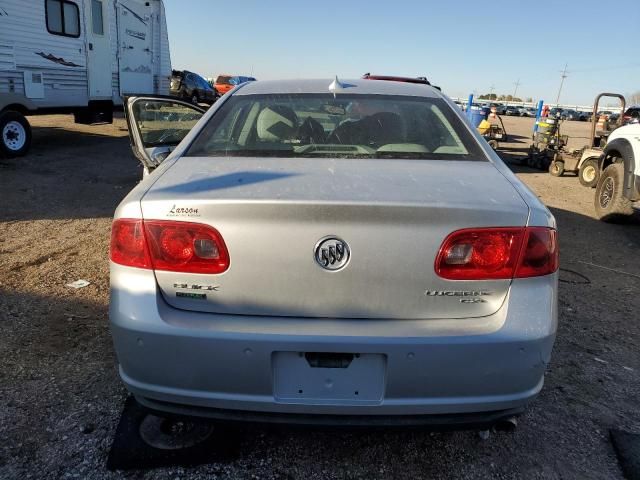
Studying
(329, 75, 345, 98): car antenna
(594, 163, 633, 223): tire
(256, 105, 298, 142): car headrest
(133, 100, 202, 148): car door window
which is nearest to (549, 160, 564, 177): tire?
(594, 163, 633, 223): tire

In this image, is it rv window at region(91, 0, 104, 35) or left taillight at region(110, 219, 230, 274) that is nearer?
left taillight at region(110, 219, 230, 274)

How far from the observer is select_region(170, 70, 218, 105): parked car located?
22297 mm

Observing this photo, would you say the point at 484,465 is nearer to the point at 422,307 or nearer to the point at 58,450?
the point at 422,307

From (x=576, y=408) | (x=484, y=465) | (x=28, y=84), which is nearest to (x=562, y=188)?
(x=576, y=408)

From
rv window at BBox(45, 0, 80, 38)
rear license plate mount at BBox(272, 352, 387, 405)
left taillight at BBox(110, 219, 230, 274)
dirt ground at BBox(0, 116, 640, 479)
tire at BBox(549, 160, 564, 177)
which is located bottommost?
dirt ground at BBox(0, 116, 640, 479)

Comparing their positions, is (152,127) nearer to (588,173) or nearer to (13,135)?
(13,135)

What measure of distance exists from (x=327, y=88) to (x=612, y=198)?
6141 millimetres

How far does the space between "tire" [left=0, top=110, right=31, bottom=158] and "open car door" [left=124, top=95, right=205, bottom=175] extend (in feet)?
21.6

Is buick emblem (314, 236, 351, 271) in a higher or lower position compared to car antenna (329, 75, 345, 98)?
lower

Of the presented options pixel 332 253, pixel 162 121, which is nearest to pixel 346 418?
pixel 332 253

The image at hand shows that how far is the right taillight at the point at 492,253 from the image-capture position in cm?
185

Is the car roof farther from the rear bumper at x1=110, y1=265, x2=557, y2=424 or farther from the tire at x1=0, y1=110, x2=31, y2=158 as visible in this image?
the tire at x1=0, y1=110, x2=31, y2=158

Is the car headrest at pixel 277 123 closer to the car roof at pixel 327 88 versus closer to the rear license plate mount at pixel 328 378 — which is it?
the car roof at pixel 327 88

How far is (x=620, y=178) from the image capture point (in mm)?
7371
